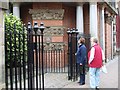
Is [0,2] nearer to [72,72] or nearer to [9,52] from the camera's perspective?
[9,52]

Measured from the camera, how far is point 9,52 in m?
5.60

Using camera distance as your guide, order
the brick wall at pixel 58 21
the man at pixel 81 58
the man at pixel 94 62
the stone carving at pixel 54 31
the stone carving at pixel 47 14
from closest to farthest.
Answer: the man at pixel 94 62 < the man at pixel 81 58 < the stone carving at pixel 54 31 < the stone carving at pixel 47 14 < the brick wall at pixel 58 21

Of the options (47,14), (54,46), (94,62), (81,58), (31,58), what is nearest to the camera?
(31,58)

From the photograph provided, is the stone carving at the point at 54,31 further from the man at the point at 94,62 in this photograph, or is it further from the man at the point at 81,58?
the man at the point at 94,62

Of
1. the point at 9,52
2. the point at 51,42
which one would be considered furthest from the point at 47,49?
the point at 9,52

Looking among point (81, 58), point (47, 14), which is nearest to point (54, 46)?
point (47, 14)

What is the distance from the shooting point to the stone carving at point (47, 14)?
19.5m

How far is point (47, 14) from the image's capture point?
64.3 ft

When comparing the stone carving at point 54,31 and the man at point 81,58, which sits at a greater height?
the stone carving at point 54,31

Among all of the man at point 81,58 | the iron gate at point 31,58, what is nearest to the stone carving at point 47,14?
the iron gate at point 31,58

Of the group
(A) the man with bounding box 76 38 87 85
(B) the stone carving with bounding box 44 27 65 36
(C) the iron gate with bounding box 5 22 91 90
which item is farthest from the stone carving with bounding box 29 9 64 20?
(A) the man with bounding box 76 38 87 85

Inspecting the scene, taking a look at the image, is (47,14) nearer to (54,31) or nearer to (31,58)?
(54,31)

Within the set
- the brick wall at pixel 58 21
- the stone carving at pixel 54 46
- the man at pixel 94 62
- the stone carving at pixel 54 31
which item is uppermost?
the brick wall at pixel 58 21

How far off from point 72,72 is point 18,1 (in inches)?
279
